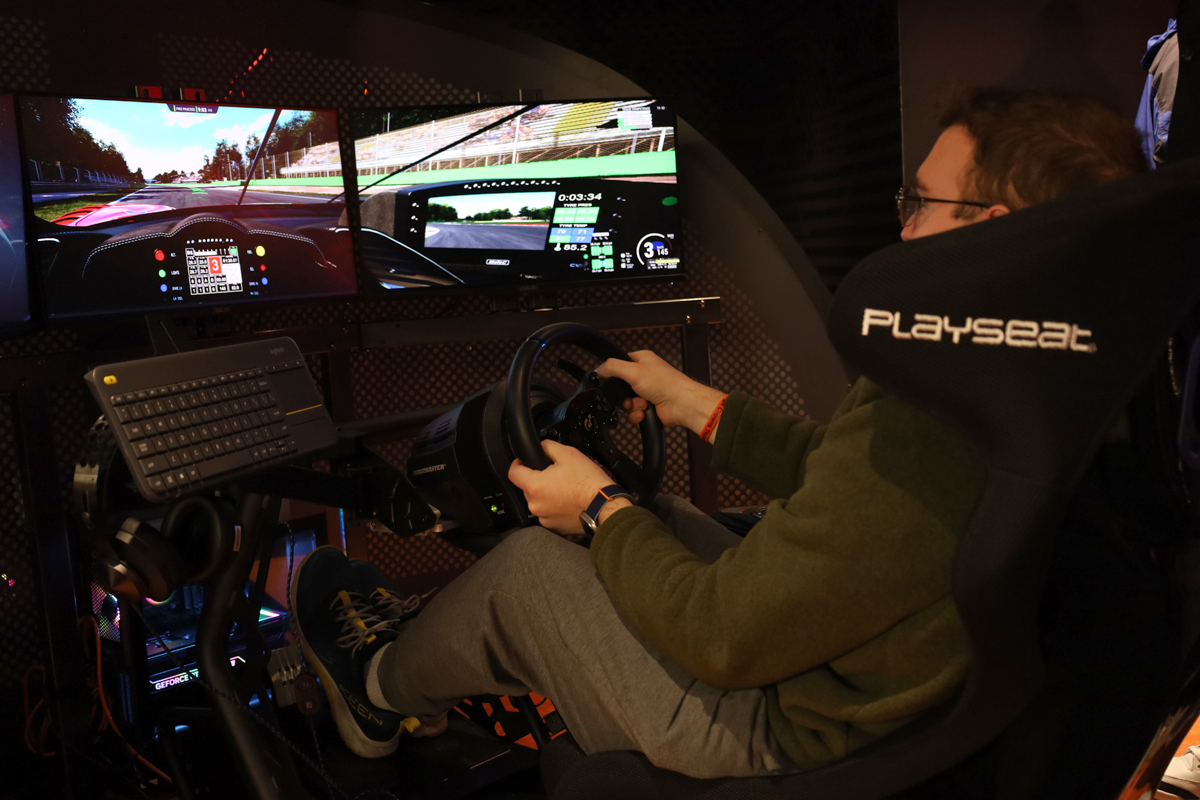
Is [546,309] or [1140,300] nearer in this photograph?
[1140,300]

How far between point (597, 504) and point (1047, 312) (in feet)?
2.43

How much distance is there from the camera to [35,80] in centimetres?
219

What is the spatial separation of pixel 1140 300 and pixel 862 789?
Answer: 62 cm

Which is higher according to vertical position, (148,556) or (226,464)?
(226,464)

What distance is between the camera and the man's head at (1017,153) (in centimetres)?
96

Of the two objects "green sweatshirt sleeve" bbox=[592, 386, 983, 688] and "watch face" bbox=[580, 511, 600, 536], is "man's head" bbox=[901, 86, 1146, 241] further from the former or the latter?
"watch face" bbox=[580, 511, 600, 536]

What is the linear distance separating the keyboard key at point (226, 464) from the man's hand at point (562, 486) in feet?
1.34

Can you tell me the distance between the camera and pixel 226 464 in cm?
125

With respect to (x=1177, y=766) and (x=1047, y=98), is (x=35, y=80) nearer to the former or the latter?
(x=1047, y=98)

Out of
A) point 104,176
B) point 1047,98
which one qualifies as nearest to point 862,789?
point 1047,98

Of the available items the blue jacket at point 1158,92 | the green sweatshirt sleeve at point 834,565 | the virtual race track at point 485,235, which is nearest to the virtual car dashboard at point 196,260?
the virtual race track at point 485,235

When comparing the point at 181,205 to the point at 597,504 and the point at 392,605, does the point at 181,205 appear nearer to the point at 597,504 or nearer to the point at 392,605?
the point at 392,605

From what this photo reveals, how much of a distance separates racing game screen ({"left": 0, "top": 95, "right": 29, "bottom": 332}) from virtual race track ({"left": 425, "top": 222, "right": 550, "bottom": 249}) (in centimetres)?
100

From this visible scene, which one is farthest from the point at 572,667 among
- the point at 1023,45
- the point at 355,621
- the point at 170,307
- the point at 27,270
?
the point at 1023,45
